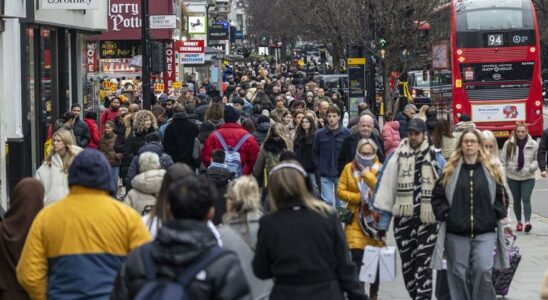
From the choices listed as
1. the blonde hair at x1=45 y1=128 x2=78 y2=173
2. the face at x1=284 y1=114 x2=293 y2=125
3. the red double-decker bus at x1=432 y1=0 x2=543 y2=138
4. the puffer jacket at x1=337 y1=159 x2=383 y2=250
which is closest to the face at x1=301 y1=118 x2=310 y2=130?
the face at x1=284 y1=114 x2=293 y2=125

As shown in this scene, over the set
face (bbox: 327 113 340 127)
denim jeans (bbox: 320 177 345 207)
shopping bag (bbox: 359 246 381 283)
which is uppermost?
face (bbox: 327 113 340 127)

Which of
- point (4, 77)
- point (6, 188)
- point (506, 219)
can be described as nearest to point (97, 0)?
point (4, 77)

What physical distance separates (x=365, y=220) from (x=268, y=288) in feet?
11.0

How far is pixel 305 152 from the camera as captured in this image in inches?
600

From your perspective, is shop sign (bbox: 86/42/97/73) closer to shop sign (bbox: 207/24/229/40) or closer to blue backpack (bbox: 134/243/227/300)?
shop sign (bbox: 207/24/229/40)

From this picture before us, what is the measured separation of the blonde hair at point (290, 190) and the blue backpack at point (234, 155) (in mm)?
6666

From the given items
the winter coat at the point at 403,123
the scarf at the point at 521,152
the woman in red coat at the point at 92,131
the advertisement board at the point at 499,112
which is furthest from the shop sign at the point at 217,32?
the scarf at the point at 521,152

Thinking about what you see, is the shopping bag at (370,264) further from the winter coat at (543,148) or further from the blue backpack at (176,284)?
the winter coat at (543,148)

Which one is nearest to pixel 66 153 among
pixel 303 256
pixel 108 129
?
pixel 303 256

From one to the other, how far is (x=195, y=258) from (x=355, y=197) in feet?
19.6

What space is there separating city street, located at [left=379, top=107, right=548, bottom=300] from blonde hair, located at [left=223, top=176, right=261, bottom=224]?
14.3 feet

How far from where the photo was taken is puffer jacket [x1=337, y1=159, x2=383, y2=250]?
1083 cm

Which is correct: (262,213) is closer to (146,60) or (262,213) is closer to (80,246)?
(80,246)

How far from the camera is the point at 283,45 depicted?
11862cm
